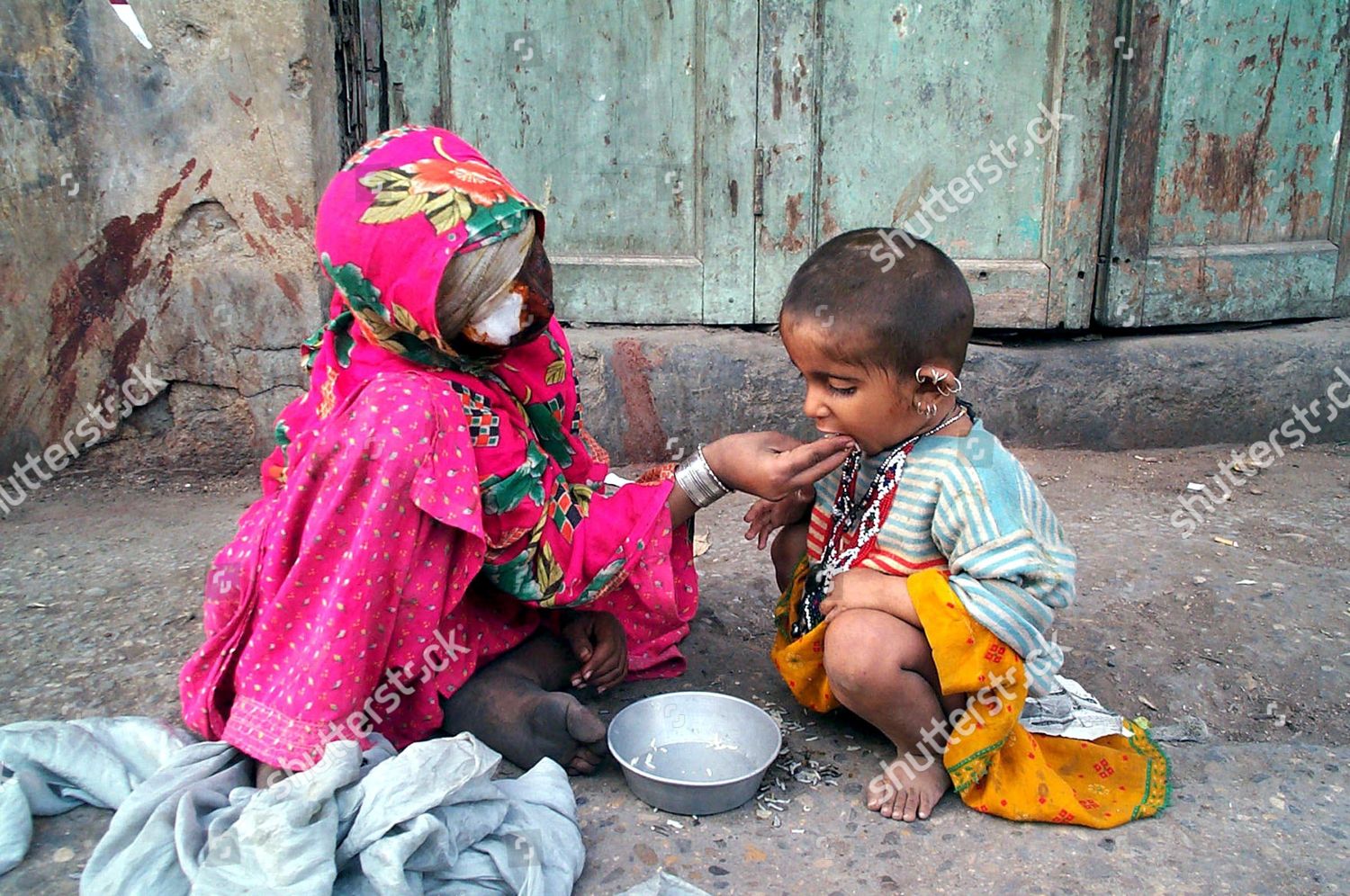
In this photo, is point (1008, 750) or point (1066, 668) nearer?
point (1008, 750)

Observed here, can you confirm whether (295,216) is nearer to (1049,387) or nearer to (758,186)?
(758,186)

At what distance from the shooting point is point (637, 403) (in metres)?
3.68

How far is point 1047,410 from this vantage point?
149 inches

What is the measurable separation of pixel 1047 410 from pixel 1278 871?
2.25 m

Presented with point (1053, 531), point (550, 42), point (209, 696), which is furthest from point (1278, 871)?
point (550, 42)

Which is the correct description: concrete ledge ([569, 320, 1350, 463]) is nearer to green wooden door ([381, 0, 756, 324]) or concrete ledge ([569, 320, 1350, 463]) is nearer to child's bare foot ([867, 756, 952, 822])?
green wooden door ([381, 0, 756, 324])

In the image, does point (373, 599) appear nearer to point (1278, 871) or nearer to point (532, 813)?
point (532, 813)

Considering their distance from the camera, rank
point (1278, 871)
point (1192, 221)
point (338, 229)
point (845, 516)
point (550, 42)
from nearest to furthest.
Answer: point (1278, 871) → point (338, 229) → point (845, 516) → point (550, 42) → point (1192, 221)

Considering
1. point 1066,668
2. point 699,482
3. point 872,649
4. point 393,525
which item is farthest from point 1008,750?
point 393,525

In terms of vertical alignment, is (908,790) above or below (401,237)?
below

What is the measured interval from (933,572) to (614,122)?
237 centimetres

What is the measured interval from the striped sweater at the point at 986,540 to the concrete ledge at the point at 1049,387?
1.77 meters

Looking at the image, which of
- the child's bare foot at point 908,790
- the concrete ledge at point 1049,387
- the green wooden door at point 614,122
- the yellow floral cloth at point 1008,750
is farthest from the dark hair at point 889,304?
the green wooden door at point 614,122

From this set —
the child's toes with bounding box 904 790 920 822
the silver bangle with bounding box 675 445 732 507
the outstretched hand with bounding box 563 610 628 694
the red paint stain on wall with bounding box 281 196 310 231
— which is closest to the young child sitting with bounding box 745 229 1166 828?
the child's toes with bounding box 904 790 920 822
